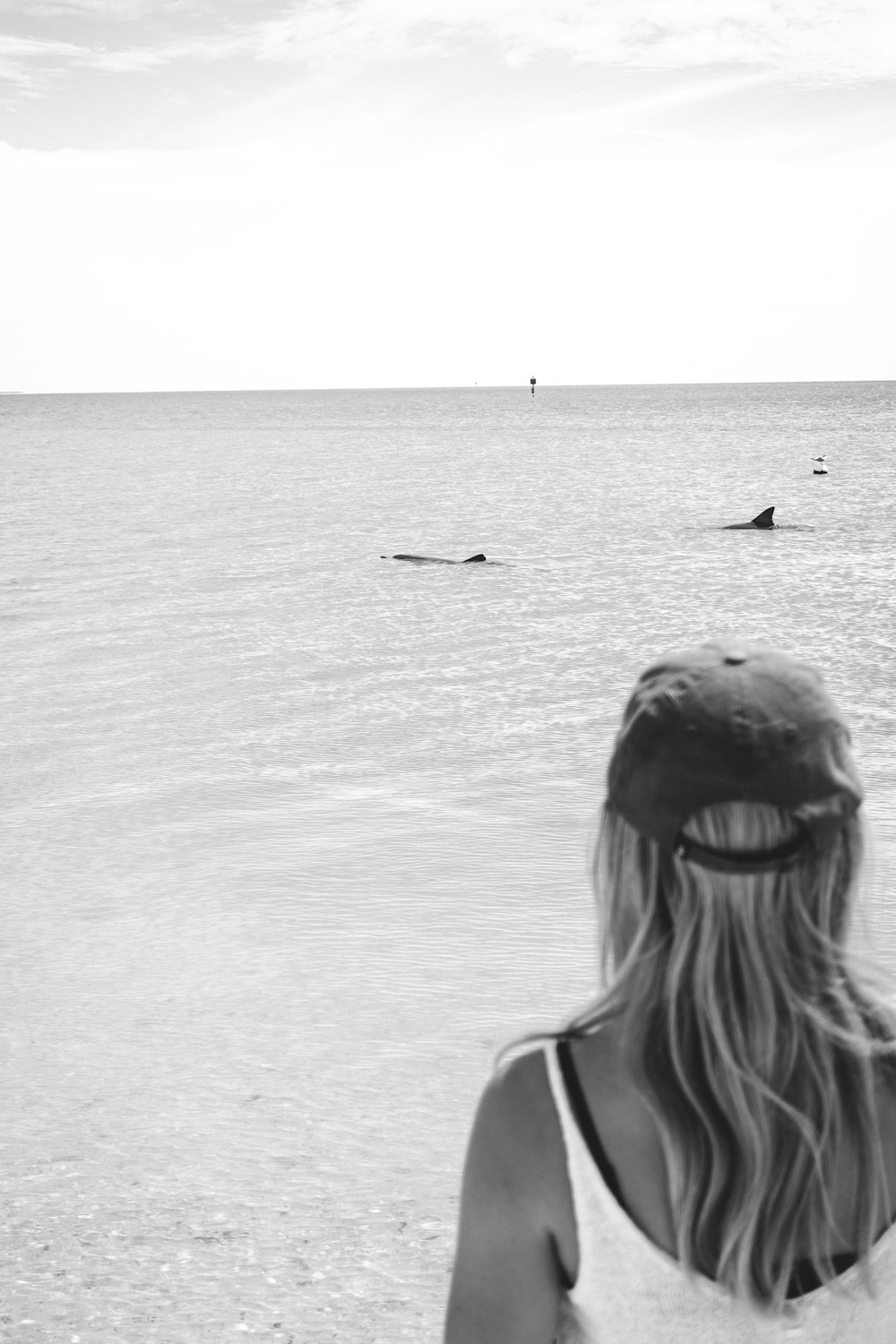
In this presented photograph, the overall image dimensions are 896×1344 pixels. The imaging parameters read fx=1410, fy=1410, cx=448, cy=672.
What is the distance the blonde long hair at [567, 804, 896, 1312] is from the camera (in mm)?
1401

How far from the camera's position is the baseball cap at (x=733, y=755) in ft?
4.64

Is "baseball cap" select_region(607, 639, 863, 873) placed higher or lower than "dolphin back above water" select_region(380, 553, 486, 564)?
higher

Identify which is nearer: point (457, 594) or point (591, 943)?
point (591, 943)

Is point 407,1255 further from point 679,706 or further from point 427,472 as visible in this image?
point 427,472

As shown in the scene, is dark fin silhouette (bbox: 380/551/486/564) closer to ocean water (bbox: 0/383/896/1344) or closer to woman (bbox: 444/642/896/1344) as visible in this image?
ocean water (bbox: 0/383/896/1344)

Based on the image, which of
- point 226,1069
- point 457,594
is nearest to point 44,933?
point 226,1069

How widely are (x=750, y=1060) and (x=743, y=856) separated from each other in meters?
0.21

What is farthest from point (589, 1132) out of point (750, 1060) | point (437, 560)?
point (437, 560)

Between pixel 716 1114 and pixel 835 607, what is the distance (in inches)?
639

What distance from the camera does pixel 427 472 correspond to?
43594 millimetres

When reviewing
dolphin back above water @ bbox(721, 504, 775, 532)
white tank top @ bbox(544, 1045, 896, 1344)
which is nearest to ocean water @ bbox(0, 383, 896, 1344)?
white tank top @ bbox(544, 1045, 896, 1344)

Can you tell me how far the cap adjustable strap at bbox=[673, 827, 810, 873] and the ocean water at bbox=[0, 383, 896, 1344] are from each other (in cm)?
43

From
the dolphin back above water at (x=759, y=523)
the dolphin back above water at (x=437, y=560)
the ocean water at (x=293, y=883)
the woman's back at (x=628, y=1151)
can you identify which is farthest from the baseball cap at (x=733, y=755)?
the dolphin back above water at (x=759, y=523)

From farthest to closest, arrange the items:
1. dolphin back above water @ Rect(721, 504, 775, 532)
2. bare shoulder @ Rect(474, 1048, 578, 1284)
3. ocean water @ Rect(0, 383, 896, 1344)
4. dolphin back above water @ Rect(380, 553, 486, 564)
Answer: dolphin back above water @ Rect(721, 504, 775, 532)
dolphin back above water @ Rect(380, 553, 486, 564)
ocean water @ Rect(0, 383, 896, 1344)
bare shoulder @ Rect(474, 1048, 578, 1284)
